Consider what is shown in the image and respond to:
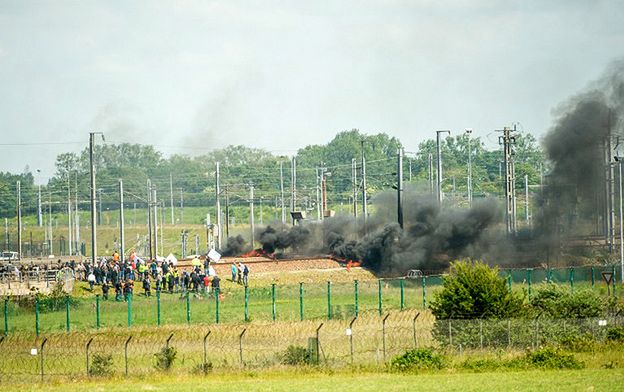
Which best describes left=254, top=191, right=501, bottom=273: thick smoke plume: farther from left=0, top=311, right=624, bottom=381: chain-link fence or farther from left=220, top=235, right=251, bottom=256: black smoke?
left=0, top=311, right=624, bottom=381: chain-link fence

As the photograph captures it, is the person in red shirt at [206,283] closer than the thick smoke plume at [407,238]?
Yes

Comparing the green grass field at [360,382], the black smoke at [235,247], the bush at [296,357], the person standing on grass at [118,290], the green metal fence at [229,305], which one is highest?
the black smoke at [235,247]

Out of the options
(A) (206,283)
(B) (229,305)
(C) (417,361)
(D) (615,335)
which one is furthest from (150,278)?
(D) (615,335)

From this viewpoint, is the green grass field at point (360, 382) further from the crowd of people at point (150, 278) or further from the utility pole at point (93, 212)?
the utility pole at point (93, 212)

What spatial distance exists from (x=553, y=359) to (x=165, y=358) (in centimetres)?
1332

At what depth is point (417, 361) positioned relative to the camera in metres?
39.7

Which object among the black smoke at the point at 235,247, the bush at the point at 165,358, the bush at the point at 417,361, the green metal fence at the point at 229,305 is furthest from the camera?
the black smoke at the point at 235,247

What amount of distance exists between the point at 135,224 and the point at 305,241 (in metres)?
75.0

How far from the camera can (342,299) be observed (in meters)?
60.9

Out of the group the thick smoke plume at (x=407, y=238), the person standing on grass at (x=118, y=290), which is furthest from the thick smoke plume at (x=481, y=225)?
the person standing on grass at (x=118, y=290)

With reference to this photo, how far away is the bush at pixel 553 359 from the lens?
38.9 meters

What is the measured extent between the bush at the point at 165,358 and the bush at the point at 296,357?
3910 millimetres

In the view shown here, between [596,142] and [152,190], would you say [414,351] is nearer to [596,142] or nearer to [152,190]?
[596,142]

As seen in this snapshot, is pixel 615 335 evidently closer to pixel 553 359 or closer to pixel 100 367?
pixel 553 359
